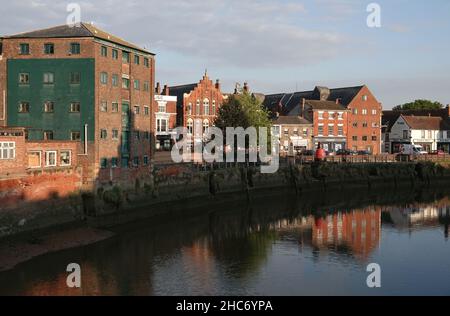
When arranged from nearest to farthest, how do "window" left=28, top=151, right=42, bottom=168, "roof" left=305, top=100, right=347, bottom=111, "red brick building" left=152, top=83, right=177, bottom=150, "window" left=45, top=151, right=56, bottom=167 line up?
"window" left=28, top=151, right=42, bottom=168
"window" left=45, top=151, right=56, bottom=167
"red brick building" left=152, top=83, right=177, bottom=150
"roof" left=305, top=100, right=347, bottom=111

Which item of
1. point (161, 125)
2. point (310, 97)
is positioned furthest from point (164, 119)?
point (310, 97)

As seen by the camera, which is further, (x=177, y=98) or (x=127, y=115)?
(x=177, y=98)

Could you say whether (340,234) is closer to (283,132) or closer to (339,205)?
(339,205)

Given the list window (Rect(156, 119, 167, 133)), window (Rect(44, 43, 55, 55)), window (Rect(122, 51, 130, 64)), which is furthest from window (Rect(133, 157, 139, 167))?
window (Rect(156, 119, 167, 133))

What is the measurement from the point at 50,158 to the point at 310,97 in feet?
246

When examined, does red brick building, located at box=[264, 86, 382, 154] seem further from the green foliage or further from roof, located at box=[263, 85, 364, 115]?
the green foliage

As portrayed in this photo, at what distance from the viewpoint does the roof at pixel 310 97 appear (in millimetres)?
108125

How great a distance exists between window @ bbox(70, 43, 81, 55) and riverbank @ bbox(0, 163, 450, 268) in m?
13.3

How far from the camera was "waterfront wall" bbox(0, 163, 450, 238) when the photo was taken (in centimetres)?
3906

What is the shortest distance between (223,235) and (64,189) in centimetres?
1293

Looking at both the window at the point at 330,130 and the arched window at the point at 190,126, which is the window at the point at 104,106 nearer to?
the arched window at the point at 190,126

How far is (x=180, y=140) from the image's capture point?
3211 inches

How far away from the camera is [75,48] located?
171ft
